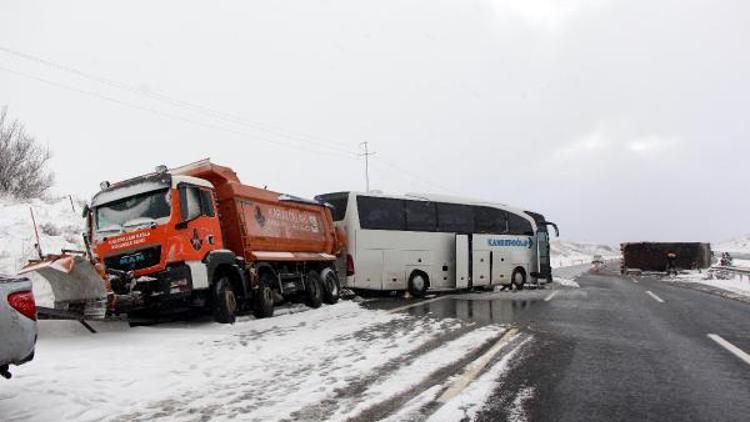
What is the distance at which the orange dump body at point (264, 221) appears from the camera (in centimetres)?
1209

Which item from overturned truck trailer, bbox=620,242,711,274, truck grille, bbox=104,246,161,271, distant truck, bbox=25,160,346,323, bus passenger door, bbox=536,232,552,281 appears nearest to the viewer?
distant truck, bbox=25,160,346,323

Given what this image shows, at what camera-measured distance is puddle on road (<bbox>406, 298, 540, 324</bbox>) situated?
38.4 ft

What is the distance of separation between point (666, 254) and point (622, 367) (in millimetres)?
38995

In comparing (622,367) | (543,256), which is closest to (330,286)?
(622,367)

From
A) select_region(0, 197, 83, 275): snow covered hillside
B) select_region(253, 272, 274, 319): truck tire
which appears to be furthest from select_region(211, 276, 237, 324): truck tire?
select_region(0, 197, 83, 275): snow covered hillside

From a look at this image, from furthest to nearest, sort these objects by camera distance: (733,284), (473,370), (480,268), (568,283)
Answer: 1. (568,283)
2. (733,284)
3. (480,268)
4. (473,370)

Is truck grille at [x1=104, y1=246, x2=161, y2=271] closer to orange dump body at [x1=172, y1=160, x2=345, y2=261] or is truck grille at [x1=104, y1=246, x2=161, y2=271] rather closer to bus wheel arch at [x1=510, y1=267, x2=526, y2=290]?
orange dump body at [x1=172, y1=160, x2=345, y2=261]

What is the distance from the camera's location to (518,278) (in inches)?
910

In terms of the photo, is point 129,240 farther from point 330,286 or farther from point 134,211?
point 330,286

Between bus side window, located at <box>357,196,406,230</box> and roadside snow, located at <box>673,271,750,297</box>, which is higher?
bus side window, located at <box>357,196,406,230</box>

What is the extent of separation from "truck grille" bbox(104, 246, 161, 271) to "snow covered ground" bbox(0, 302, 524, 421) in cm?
114

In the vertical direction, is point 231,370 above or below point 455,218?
below

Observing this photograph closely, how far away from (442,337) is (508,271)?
14.3 m

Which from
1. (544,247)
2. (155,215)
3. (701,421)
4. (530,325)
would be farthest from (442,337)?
(544,247)
